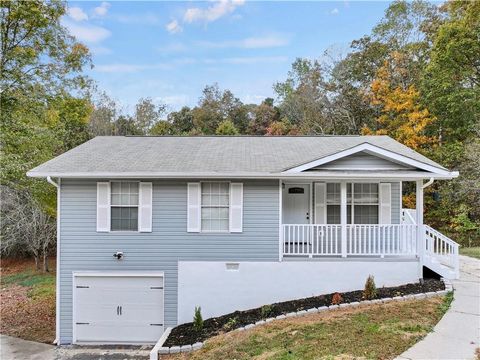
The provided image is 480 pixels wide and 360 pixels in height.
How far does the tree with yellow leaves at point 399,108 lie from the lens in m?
19.0

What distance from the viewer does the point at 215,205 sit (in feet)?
30.4

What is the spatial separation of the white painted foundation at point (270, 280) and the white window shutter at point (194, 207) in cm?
93

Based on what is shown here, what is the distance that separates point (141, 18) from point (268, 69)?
19975 mm

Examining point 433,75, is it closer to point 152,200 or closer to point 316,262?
point 316,262

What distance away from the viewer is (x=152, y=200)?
923 cm

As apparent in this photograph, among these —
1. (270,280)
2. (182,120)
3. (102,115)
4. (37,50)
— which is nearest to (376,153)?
(270,280)

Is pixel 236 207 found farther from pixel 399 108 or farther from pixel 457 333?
pixel 399 108

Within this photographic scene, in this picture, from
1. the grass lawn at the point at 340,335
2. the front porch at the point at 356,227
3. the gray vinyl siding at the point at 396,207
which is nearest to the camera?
the grass lawn at the point at 340,335

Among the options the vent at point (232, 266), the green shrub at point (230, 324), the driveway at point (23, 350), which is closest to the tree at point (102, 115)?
the driveway at point (23, 350)

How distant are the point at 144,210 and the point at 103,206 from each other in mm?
1082

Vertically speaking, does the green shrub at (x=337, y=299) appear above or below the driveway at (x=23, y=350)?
above

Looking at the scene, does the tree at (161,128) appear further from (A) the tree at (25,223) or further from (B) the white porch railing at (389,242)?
(B) the white porch railing at (389,242)

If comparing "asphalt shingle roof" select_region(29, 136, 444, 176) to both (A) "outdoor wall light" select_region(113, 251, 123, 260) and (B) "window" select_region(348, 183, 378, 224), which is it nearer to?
(B) "window" select_region(348, 183, 378, 224)

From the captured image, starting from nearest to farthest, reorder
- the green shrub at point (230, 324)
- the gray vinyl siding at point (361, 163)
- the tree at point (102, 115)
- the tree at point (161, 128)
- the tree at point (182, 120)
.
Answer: the green shrub at point (230, 324) < the gray vinyl siding at point (361, 163) < the tree at point (102, 115) < the tree at point (161, 128) < the tree at point (182, 120)
